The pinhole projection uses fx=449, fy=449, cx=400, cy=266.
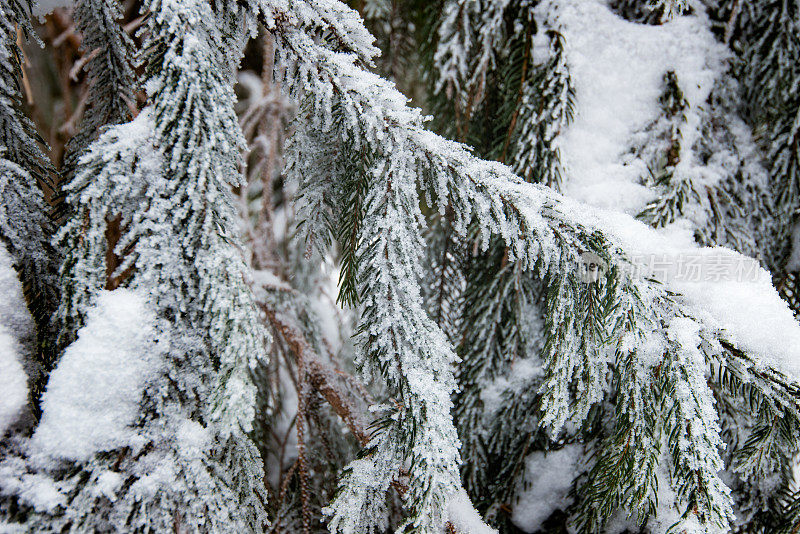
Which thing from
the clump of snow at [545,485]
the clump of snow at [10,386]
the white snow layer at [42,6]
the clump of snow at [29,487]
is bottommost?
the clump of snow at [545,485]

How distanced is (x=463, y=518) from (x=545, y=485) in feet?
1.74

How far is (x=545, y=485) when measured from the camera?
1.15 metres

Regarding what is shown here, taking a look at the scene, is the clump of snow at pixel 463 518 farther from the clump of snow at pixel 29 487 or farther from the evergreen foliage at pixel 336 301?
the clump of snow at pixel 29 487

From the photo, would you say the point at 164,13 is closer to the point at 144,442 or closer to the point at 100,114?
the point at 100,114

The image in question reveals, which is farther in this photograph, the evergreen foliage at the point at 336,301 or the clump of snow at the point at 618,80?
the clump of snow at the point at 618,80

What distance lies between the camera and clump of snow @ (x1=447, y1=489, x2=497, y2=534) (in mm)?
711

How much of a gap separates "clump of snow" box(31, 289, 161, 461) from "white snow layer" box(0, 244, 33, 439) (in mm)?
36

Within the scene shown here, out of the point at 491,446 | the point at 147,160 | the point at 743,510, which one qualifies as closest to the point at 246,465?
the point at 147,160

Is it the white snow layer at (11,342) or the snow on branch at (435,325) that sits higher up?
the snow on branch at (435,325)

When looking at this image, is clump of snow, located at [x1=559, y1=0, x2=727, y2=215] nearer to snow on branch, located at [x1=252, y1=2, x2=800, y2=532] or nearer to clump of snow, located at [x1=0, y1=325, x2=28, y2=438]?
snow on branch, located at [x1=252, y1=2, x2=800, y2=532]

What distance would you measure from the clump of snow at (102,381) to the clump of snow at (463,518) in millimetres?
479

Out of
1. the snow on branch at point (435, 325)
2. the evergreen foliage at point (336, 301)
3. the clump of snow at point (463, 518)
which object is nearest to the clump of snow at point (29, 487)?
the evergreen foliage at point (336, 301)

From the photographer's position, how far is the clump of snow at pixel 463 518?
2.33 feet

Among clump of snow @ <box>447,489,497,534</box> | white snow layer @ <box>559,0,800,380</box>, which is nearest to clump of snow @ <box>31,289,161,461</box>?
clump of snow @ <box>447,489,497,534</box>
